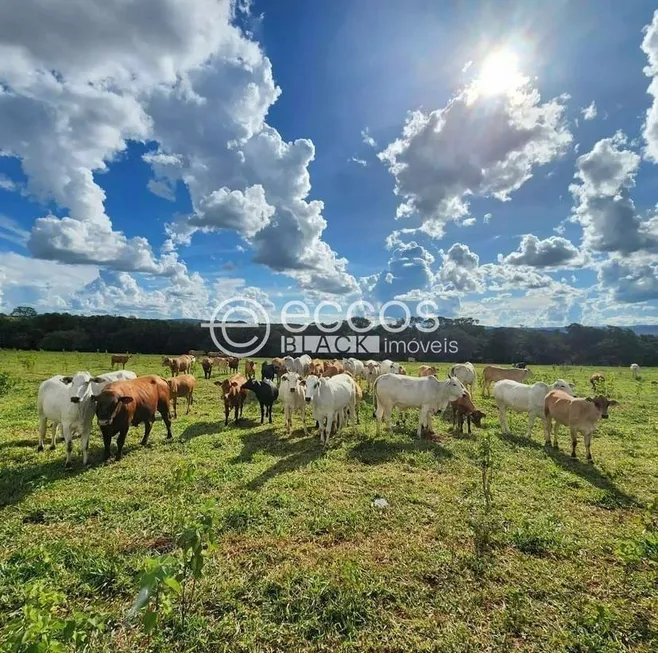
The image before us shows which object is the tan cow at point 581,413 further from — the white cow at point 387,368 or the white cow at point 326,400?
the white cow at point 387,368

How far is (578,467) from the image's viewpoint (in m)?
9.61

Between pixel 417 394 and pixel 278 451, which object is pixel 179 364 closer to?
pixel 278 451

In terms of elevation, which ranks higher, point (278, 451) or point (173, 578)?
point (173, 578)

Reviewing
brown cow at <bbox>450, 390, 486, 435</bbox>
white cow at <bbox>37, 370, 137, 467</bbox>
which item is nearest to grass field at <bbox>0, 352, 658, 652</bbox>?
white cow at <bbox>37, 370, 137, 467</bbox>

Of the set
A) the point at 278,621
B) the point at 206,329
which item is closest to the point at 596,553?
the point at 278,621

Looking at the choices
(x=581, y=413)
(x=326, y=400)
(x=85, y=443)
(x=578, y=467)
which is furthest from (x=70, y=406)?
(x=581, y=413)

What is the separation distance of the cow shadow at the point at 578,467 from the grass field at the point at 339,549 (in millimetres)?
76

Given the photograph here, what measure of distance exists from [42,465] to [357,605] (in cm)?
787

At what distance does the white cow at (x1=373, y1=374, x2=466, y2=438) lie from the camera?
1220cm

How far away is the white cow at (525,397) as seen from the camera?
40.4 ft

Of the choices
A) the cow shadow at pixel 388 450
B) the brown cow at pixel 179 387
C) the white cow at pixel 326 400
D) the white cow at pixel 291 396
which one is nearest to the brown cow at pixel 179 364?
the brown cow at pixel 179 387

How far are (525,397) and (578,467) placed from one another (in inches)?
129

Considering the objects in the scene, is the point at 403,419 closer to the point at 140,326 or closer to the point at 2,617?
the point at 2,617

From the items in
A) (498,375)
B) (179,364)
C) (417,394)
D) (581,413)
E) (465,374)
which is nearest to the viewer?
(581,413)
